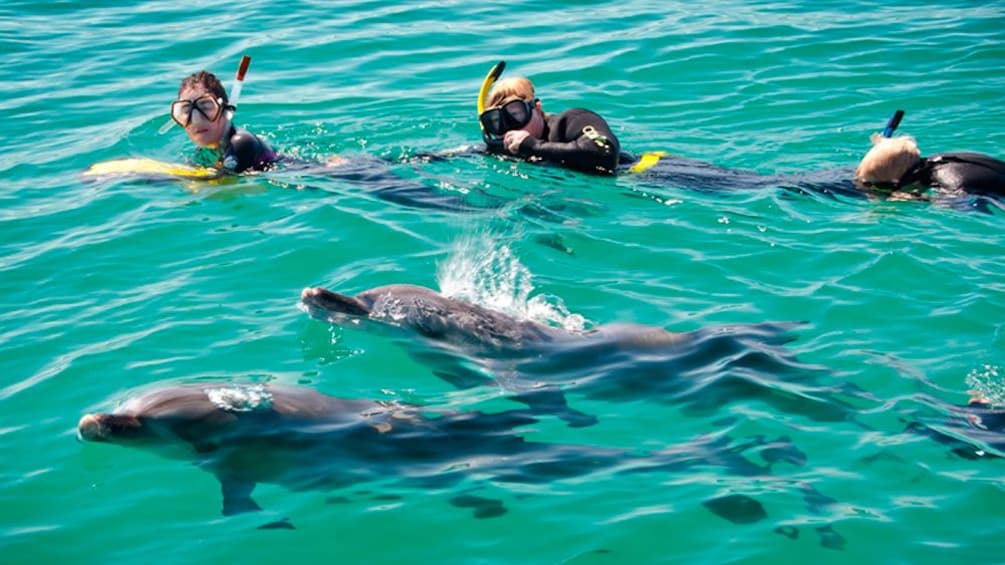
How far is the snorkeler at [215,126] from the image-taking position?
10055mm

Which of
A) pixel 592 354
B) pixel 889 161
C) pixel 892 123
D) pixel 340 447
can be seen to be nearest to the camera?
pixel 340 447

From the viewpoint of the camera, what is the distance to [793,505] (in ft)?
16.8

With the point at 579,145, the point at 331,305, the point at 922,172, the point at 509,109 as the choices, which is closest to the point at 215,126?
the point at 509,109

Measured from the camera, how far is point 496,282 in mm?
7852

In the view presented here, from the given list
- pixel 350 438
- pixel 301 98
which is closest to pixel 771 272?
pixel 350 438

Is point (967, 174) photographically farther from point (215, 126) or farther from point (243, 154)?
point (215, 126)

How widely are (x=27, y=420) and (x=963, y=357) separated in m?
5.33

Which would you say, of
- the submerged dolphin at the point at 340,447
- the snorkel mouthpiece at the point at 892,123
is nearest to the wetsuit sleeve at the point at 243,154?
the submerged dolphin at the point at 340,447

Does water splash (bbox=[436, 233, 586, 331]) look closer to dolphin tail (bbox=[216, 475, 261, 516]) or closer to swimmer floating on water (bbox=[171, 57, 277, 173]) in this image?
dolphin tail (bbox=[216, 475, 261, 516])

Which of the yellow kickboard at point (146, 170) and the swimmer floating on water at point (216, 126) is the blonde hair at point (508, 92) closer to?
the swimmer floating on water at point (216, 126)

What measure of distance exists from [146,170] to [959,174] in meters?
7.01

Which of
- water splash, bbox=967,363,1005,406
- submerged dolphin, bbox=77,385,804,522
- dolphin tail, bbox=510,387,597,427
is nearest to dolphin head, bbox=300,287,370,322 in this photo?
submerged dolphin, bbox=77,385,804,522

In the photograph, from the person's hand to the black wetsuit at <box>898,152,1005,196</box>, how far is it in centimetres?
327

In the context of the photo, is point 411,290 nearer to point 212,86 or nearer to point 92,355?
point 92,355
